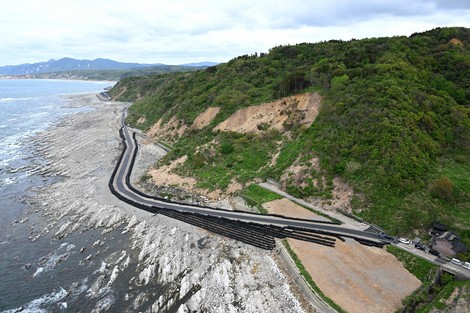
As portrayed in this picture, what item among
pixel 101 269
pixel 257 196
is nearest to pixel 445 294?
pixel 257 196

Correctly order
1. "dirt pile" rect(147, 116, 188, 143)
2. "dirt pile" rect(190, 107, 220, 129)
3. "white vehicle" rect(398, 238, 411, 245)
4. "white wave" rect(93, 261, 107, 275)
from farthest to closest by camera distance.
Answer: "dirt pile" rect(147, 116, 188, 143) → "dirt pile" rect(190, 107, 220, 129) → "white vehicle" rect(398, 238, 411, 245) → "white wave" rect(93, 261, 107, 275)

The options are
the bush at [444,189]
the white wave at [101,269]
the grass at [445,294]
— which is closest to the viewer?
the grass at [445,294]

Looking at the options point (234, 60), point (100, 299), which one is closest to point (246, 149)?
point (100, 299)

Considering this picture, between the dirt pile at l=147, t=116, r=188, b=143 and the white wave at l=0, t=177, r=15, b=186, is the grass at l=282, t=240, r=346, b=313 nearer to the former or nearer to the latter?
the dirt pile at l=147, t=116, r=188, b=143

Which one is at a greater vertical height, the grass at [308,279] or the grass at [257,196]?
the grass at [257,196]

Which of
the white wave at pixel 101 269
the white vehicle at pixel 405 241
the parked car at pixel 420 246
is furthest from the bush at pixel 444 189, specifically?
the white wave at pixel 101 269

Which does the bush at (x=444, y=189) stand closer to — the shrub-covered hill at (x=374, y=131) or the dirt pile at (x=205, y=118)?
the shrub-covered hill at (x=374, y=131)

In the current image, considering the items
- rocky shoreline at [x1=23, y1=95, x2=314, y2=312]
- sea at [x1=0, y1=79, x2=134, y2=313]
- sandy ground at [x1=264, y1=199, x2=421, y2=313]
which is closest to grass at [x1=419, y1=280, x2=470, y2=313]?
sandy ground at [x1=264, y1=199, x2=421, y2=313]
